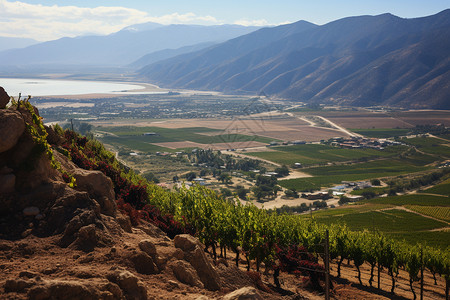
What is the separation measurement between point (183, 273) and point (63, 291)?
6252 mm

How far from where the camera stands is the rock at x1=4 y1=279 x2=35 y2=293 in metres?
12.4

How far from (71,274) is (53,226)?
3.48 meters

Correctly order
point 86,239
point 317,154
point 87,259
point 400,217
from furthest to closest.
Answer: point 317,154 → point 400,217 → point 86,239 → point 87,259

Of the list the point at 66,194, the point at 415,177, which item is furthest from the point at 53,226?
the point at 415,177

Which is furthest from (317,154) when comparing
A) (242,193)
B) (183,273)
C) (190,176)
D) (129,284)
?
(129,284)

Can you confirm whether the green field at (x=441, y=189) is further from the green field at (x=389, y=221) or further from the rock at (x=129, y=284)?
the rock at (x=129, y=284)

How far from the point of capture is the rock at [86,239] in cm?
1606

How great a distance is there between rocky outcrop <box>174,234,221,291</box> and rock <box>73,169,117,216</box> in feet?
13.7

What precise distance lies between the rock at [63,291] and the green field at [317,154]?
12461 centimetres

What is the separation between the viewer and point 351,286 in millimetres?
34938

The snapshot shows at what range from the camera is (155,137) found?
7023 inches

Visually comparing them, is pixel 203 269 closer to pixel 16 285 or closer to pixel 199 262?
pixel 199 262

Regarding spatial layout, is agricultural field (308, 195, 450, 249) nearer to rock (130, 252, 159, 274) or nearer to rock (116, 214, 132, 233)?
rock (116, 214, 132, 233)

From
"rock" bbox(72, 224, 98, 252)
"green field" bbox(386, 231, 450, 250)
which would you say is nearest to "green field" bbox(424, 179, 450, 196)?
"green field" bbox(386, 231, 450, 250)
